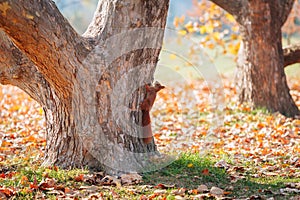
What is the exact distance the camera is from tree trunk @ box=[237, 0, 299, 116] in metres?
8.42

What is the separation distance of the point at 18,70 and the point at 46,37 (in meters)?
0.94

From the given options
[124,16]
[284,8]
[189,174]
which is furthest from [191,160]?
[284,8]

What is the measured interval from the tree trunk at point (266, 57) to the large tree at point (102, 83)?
3.98 meters

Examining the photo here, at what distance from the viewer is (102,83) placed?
15.2 ft

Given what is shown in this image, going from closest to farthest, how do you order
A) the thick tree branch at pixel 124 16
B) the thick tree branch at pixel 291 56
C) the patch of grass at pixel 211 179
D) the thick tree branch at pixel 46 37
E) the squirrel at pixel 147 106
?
the thick tree branch at pixel 46 37 < the patch of grass at pixel 211 179 < the thick tree branch at pixel 124 16 < the squirrel at pixel 147 106 < the thick tree branch at pixel 291 56

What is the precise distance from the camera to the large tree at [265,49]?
8422 millimetres

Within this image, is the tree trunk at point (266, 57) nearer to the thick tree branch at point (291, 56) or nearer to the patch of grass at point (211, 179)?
the thick tree branch at point (291, 56)

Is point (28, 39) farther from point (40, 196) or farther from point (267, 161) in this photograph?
point (267, 161)

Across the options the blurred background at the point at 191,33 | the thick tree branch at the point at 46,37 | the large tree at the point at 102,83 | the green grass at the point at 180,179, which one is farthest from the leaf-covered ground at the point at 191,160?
the blurred background at the point at 191,33

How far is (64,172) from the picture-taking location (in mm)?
4449

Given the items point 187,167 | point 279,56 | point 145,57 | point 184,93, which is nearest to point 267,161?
point 187,167

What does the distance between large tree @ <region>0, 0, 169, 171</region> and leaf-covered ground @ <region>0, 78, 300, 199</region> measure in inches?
9.6

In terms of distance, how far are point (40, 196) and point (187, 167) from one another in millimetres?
1632

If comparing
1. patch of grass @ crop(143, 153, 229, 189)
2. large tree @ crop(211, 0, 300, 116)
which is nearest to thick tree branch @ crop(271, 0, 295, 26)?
large tree @ crop(211, 0, 300, 116)
